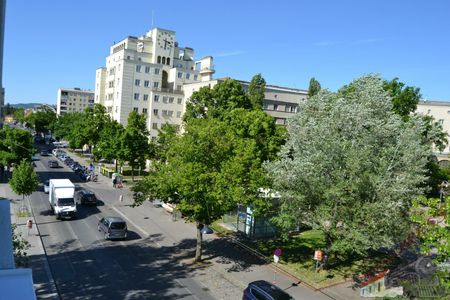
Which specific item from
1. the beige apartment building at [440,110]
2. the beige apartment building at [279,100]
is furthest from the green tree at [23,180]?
the beige apartment building at [440,110]

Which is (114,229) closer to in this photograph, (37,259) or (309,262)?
(37,259)

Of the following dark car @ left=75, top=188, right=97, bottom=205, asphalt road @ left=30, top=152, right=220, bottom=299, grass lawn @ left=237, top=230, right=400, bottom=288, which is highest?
dark car @ left=75, top=188, right=97, bottom=205

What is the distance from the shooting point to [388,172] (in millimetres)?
21094

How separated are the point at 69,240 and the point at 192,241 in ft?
28.4

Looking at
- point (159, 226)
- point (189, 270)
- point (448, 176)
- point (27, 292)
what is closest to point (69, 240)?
point (159, 226)

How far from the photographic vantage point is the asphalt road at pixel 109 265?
20.7 meters

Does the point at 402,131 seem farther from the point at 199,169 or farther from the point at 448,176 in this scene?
the point at 448,176

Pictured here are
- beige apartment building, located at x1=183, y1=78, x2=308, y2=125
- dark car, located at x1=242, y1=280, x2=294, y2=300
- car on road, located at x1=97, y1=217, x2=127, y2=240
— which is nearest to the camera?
dark car, located at x1=242, y1=280, x2=294, y2=300

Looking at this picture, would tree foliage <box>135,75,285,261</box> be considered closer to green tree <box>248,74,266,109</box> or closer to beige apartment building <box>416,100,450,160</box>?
green tree <box>248,74,266,109</box>

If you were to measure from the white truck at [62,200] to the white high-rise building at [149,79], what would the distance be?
37.2m

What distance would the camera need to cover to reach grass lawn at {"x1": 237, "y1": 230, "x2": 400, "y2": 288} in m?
23.4

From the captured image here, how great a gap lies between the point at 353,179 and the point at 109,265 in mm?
14804

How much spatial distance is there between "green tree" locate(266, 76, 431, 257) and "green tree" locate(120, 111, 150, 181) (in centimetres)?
3344

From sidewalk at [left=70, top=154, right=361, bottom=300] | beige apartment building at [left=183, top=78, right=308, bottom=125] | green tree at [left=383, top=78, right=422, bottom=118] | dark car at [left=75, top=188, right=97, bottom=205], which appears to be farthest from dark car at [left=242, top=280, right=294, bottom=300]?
beige apartment building at [left=183, top=78, right=308, bottom=125]
